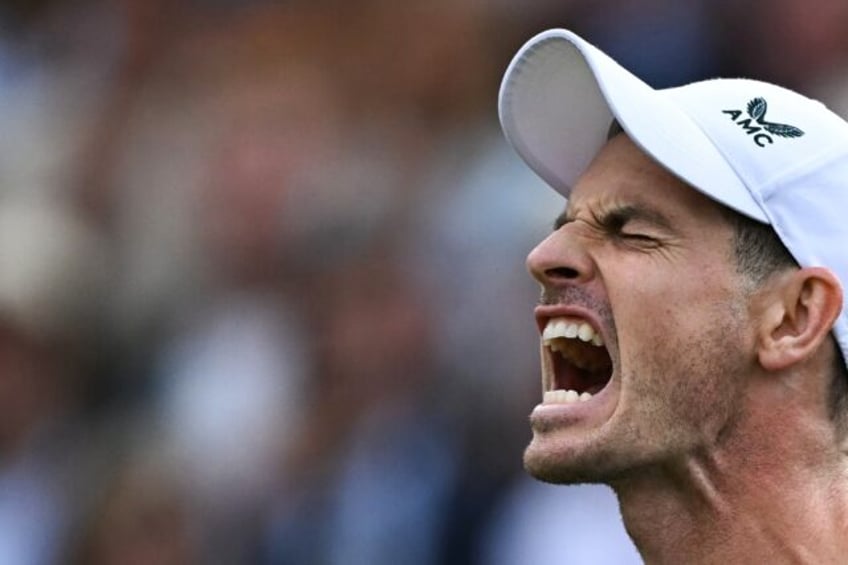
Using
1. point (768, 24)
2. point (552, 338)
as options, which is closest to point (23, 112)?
point (768, 24)

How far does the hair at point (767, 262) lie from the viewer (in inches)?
87.5

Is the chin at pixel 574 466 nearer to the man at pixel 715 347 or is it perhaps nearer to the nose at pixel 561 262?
the man at pixel 715 347

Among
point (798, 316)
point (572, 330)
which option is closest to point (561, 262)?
point (572, 330)

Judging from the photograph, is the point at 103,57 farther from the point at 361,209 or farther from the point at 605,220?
the point at 605,220

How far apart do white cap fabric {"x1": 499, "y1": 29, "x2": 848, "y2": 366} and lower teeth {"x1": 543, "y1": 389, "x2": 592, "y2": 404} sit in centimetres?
31

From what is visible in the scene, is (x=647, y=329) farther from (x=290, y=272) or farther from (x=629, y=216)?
(x=290, y=272)

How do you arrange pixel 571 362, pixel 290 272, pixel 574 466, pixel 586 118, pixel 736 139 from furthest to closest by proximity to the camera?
pixel 290 272, pixel 586 118, pixel 571 362, pixel 736 139, pixel 574 466

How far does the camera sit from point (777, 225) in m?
2.21

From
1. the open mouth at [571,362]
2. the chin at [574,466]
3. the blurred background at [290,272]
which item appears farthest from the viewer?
the blurred background at [290,272]

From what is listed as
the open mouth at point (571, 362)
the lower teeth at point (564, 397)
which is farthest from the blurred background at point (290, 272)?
the lower teeth at point (564, 397)

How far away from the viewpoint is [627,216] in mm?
2297

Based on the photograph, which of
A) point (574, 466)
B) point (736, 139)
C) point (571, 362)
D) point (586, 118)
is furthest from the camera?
point (586, 118)

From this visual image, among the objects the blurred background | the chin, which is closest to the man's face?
the chin

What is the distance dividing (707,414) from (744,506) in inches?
5.1
